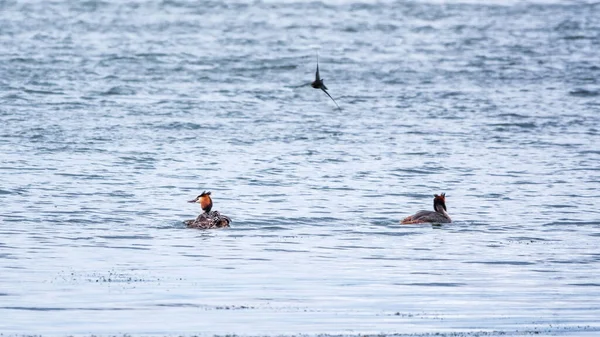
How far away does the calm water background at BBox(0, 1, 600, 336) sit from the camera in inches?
548

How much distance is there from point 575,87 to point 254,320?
3130 cm

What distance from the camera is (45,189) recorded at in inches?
918

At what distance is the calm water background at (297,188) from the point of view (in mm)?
13922

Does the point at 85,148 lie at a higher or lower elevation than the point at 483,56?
higher

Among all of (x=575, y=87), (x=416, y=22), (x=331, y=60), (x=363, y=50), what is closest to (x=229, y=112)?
(x=575, y=87)

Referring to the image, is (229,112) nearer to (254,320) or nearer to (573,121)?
(573,121)

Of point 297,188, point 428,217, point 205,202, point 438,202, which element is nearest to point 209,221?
point 205,202

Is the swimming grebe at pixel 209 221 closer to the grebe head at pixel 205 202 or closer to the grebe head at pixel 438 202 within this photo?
the grebe head at pixel 205 202

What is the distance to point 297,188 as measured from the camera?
24.5 m

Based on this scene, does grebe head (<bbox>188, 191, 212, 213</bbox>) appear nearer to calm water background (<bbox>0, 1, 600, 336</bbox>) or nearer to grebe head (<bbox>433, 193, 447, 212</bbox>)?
calm water background (<bbox>0, 1, 600, 336</bbox>)

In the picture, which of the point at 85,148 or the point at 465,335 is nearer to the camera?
the point at 465,335

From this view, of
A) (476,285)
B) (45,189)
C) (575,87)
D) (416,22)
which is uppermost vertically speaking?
(476,285)

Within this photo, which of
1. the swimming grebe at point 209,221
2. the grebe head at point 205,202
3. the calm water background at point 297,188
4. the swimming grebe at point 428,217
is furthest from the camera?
the grebe head at point 205,202

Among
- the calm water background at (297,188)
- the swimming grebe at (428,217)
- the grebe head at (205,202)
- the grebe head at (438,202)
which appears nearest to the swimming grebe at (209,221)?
the calm water background at (297,188)
